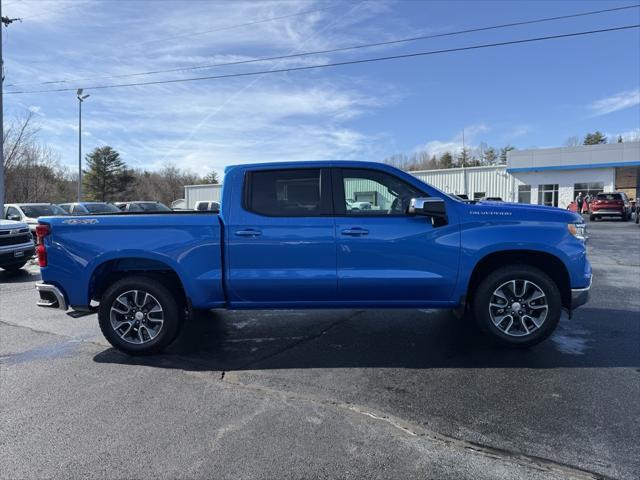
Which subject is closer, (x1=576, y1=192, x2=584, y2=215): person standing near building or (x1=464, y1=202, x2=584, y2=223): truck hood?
(x1=464, y1=202, x2=584, y2=223): truck hood

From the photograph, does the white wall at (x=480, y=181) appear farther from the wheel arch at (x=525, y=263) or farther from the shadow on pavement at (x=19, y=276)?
the wheel arch at (x=525, y=263)

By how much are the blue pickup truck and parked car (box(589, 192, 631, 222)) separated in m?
29.3

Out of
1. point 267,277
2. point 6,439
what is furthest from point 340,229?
point 6,439

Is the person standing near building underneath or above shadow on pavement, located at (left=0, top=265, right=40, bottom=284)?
above

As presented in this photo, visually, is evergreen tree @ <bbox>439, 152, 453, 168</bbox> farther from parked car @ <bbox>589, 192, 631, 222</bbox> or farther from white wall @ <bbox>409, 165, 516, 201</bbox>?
parked car @ <bbox>589, 192, 631, 222</bbox>

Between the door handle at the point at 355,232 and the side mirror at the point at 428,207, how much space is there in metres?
0.53

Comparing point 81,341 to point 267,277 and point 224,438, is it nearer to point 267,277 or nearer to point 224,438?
point 267,277

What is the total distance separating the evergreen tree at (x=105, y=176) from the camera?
73.9 meters

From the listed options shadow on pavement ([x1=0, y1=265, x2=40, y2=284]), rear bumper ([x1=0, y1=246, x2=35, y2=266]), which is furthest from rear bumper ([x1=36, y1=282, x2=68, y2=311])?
rear bumper ([x1=0, y1=246, x2=35, y2=266])

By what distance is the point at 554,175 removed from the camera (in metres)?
39.7

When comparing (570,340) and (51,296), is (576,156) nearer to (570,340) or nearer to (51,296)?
(570,340)

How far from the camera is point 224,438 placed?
3.31 metres

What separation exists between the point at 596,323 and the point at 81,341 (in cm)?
679

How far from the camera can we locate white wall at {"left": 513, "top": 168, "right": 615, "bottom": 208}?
1502 inches
